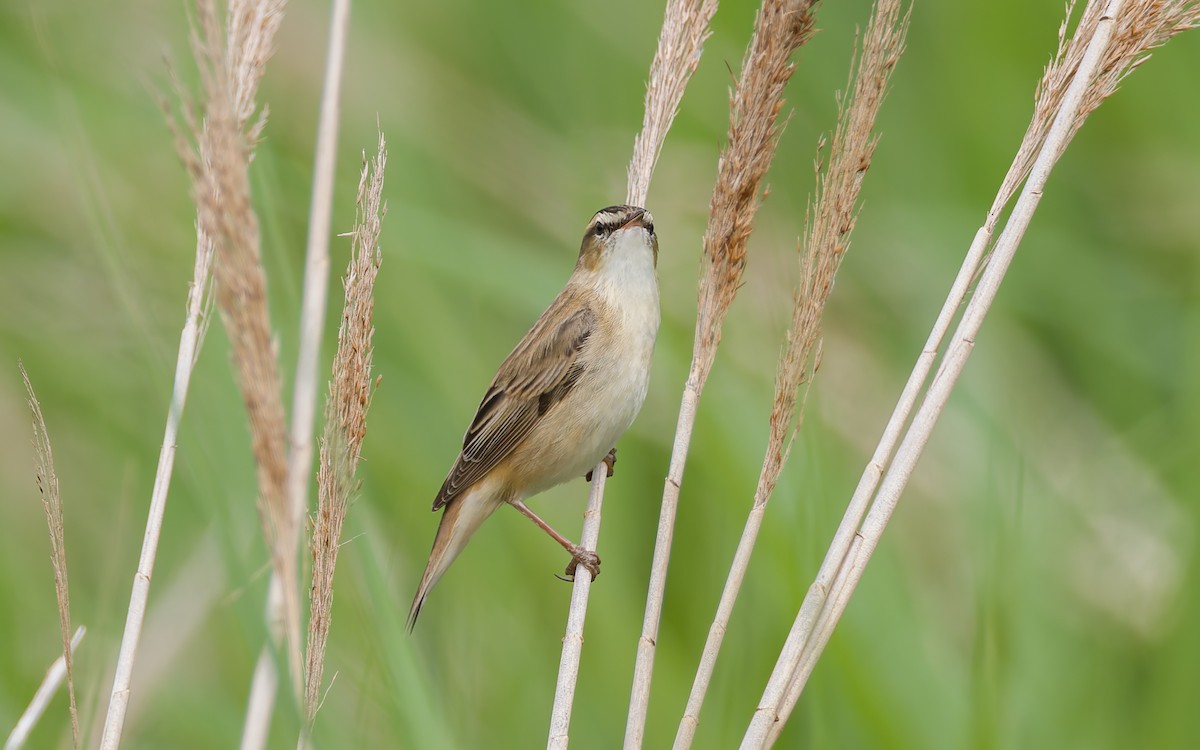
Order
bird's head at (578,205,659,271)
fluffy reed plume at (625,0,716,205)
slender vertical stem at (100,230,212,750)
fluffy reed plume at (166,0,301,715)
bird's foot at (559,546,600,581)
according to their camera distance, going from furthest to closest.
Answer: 1. bird's head at (578,205,659,271)
2. bird's foot at (559,546,600,581)
3. fluffy reed plume at (625,0,716,205)
4. slender vertical stem at (100,230,212,750)
5. fluffy reed plume at (166,0,301,715)

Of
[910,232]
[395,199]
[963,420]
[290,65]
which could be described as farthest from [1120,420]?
[290,65]

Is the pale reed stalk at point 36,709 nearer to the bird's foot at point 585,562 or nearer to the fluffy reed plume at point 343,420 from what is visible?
the fluffy reed plume at point 343,420

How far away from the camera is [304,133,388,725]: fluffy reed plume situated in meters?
2.10

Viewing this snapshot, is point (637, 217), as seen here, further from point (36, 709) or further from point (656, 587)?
point (36, 709)

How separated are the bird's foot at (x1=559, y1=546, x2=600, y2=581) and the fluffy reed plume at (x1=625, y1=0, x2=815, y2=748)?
0.38 m

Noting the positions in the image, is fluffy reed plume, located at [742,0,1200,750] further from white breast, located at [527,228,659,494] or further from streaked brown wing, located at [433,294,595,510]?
streaked brown wing, located at [433,294,595,510]

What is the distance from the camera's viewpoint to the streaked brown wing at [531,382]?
414cm

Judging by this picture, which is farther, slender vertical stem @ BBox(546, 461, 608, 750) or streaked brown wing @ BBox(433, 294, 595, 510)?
streaked brown wing @ BBox(433, 294, 595, 510)

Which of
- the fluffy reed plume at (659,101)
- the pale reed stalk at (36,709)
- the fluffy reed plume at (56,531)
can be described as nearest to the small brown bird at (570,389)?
the fluffy reed plume at (659,101)

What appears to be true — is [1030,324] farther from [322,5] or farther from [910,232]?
[322,5]

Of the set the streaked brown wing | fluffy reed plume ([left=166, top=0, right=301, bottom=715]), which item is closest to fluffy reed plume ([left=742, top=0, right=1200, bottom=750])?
fluffy reed plume ([left=166, top=0, right=301, bottom=715])

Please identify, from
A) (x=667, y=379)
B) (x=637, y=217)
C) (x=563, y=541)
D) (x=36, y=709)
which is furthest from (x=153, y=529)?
(x=667, y=379)

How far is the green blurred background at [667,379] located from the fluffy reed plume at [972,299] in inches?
10.9

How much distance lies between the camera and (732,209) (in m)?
2.69
